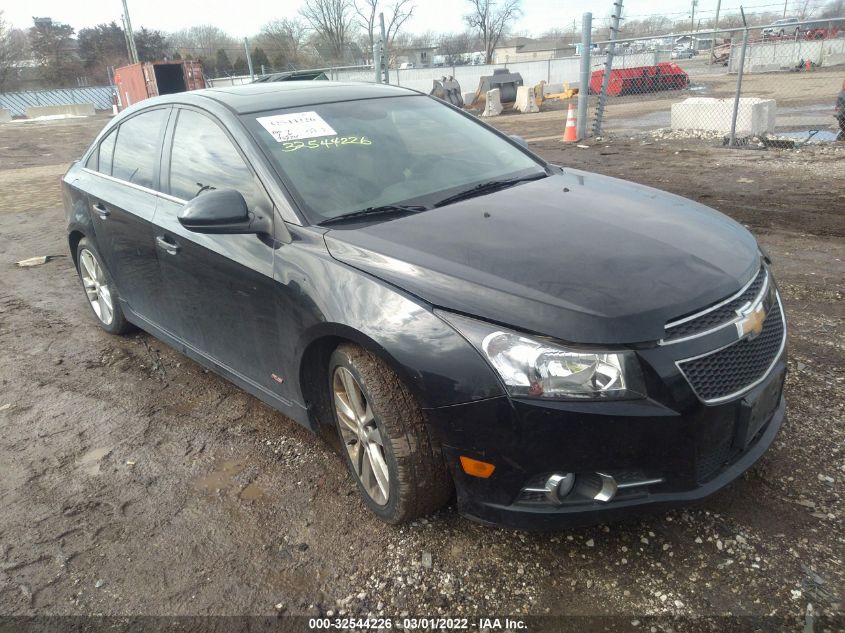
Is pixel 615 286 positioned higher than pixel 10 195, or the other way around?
pixel 615 286

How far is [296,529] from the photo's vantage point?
2.66 metres

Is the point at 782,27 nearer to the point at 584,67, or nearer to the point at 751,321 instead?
the point at 584,67

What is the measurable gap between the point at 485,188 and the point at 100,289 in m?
3.12

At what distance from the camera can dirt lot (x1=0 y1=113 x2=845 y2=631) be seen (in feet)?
7.30

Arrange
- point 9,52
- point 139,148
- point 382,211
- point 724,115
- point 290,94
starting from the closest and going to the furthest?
point 382,211, point 290,94, point 139,148, point 724,115, point 9,52

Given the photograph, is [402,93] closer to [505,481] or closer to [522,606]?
[505,481]

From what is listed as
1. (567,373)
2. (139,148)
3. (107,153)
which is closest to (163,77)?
(107,153)

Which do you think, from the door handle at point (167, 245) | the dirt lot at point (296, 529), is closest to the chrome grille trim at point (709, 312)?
the dirt lot at point (296, 529)

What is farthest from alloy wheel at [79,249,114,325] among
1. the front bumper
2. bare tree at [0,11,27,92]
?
bare tree at [0,11,27,92]

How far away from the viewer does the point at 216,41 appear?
6931 cm

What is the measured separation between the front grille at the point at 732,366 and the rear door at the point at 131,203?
2.83m

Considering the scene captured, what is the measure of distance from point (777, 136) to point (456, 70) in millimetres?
21215

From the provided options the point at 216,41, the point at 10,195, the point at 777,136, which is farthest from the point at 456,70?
the point at 216,41

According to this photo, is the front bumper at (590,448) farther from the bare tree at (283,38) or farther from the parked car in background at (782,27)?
the bare tree at (283,38)
